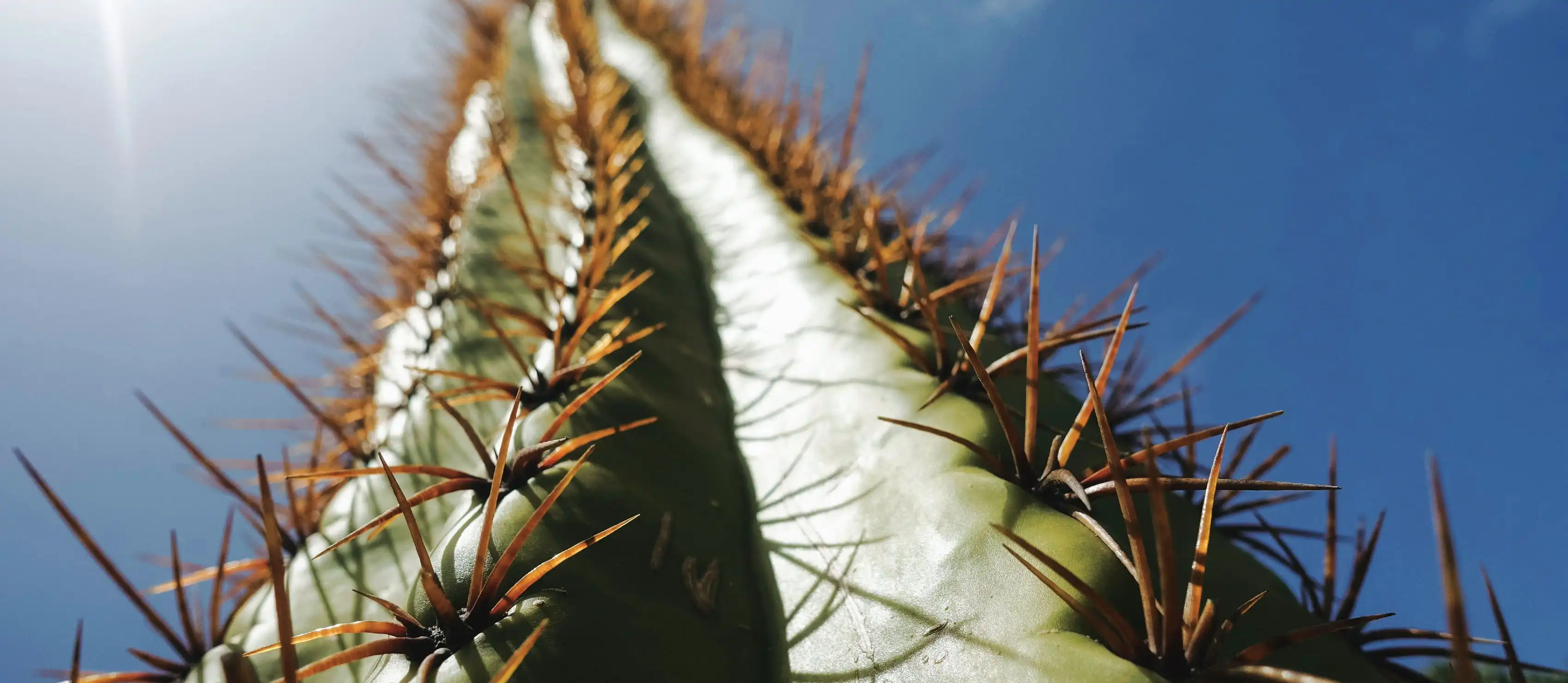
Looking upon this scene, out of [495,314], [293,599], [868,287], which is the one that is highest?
[868,287]

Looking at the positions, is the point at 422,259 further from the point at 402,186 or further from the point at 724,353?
the point at 724,353

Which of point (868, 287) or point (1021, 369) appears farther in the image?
point (868, 287)

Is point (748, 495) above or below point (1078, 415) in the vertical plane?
below

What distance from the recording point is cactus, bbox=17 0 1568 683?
0.77m

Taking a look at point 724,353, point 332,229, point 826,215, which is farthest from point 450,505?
point 332,229

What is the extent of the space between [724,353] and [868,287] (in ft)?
1.14

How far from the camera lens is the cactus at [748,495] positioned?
2.54ft

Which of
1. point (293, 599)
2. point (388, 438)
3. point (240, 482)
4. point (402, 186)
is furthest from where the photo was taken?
point (402, 186)

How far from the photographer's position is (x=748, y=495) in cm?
127

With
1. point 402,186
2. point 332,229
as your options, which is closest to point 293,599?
point 332,229

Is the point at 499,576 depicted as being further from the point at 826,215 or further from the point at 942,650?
the point at 826,215

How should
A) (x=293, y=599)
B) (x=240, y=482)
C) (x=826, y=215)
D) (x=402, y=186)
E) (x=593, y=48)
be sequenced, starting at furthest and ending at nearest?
(x=593, y=48)
(x=402, y=186)
(x=826, y=215)
(x=240, y=482)
(x=293, y=599)

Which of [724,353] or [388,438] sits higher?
[724,353]

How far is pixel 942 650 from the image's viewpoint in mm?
848
